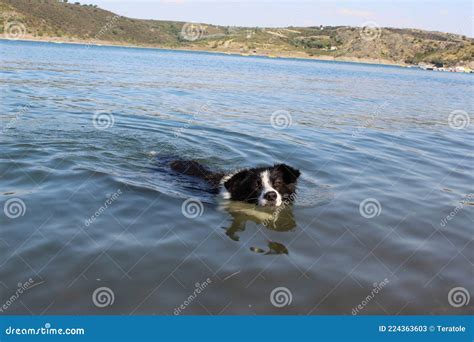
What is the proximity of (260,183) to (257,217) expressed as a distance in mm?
727

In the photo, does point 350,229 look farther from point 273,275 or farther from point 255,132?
point 255,132

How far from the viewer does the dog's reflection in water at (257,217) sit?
7446 mm

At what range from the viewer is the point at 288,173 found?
8531 millimetres

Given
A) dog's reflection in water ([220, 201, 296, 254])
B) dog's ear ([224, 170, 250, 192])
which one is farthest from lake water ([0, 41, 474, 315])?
dog's ear ([224, 170, 250, 192])

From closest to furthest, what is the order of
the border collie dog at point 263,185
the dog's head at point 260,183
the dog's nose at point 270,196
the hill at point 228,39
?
the dog's nose at point 270,196, the border collie dog at point 263,185, the dog's head at point 260,183, the hill at point 228,39

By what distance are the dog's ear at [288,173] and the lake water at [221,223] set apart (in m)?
0.55

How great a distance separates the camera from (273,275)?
572 centimetres

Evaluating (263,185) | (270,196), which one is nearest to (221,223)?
(270,196)

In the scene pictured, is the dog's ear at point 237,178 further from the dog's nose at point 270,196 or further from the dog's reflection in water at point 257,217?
the dog's nose at point 270,196

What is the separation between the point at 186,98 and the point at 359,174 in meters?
14.4

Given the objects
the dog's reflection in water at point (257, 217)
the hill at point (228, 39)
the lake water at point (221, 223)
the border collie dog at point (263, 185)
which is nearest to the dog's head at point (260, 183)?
the border collie dog at point (263, 185)

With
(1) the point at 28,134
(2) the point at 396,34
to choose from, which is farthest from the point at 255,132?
(2) the point at 396,34

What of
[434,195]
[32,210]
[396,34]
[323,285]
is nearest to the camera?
[323,285]

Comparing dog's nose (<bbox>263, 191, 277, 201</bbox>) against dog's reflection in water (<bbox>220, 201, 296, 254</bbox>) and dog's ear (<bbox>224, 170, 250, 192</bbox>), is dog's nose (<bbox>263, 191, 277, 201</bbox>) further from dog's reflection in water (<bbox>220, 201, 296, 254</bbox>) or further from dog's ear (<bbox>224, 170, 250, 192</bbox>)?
dog's ear (<bbox>224, 170, 250, 192</bbox>)
